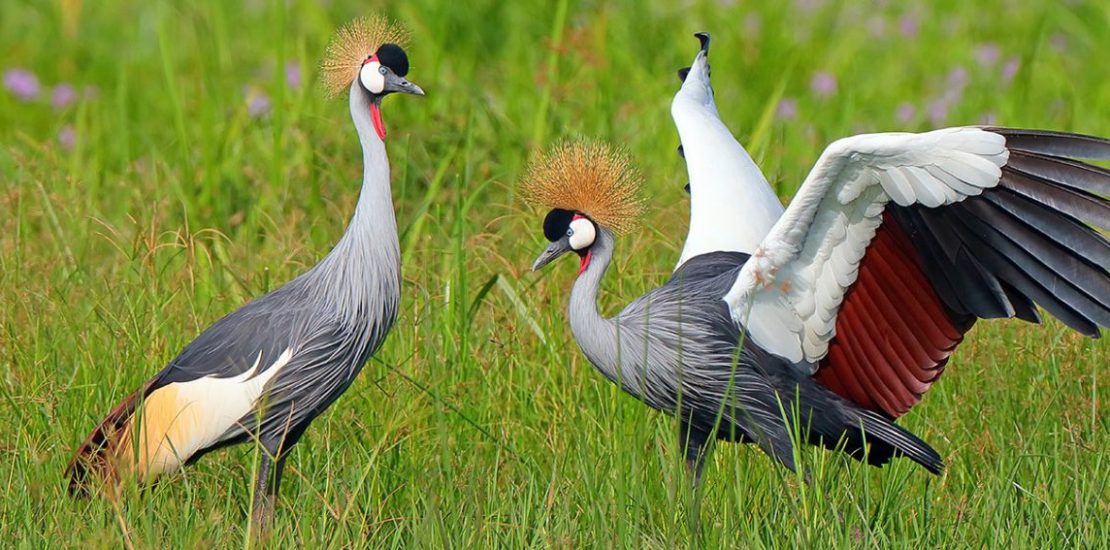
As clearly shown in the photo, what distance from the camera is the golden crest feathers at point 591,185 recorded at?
3.32m

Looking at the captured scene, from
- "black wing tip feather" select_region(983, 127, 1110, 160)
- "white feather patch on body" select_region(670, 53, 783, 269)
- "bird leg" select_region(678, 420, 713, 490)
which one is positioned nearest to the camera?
"black wing tip feather" select_region(983, 127, 1110, 160)

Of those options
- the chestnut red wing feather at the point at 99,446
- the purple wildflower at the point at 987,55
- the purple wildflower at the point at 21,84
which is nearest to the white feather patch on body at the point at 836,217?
the chestnut red wing feather at the point at 99,446

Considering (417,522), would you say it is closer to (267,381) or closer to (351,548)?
(351,548)

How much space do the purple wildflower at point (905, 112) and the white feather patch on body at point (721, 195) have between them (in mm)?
2201

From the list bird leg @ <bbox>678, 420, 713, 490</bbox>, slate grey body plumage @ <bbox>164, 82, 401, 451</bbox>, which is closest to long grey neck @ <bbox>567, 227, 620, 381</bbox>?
bird leg @ <bbox>678, 420, 713, 490</bbox>

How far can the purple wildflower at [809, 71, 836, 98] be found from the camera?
5.77m

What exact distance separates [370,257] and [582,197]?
1.70ft

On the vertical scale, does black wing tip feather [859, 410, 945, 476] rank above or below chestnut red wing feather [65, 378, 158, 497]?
above

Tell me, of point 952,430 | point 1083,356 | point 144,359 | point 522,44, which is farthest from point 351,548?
point 522,44

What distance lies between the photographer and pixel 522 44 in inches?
223

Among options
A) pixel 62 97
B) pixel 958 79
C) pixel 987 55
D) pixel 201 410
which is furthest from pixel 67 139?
pixel 987 55

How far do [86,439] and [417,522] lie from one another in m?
0.71

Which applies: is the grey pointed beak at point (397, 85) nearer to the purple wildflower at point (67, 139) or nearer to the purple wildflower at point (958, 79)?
the purple wildflower at point (67, 139)

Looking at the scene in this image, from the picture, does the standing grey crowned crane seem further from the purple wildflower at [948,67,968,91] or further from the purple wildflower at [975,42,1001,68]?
the purple wildflower at [975,42,1001,68]
